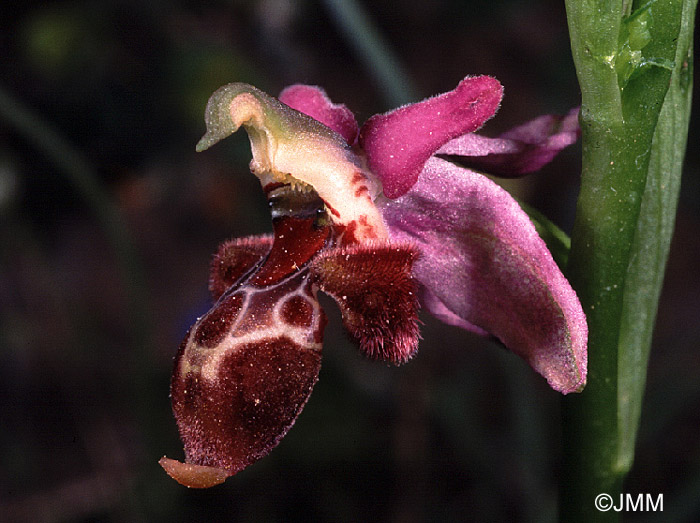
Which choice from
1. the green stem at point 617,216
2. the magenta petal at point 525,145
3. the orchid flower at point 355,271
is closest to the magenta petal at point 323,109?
the orchid flower at point 355,271

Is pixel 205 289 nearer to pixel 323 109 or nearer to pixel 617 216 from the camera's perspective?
pixel 323 109

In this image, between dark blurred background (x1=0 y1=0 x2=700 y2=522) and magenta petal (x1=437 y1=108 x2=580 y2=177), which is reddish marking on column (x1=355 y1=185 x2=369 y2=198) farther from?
dark blurred background (x1=0 y1=0 x2=700 y2=522)

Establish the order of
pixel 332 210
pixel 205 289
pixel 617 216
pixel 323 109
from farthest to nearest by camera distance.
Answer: pixel 205 289 → pixel 323 109 → pixel 332 210 → pixel 617 216

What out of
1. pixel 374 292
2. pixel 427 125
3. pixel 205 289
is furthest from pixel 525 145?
pixel 205 289

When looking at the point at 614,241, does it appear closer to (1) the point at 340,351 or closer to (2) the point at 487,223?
(2) the point at 487,223

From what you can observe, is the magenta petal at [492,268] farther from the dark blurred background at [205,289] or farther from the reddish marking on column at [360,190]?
the dark blurred background at [205,289]
